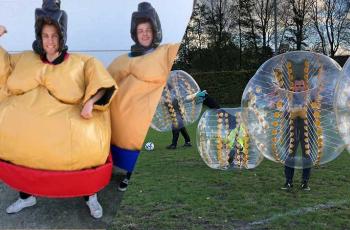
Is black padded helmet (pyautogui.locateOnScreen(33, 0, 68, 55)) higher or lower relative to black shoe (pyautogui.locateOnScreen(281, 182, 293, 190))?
higher

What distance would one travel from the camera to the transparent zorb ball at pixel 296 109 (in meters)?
1.56

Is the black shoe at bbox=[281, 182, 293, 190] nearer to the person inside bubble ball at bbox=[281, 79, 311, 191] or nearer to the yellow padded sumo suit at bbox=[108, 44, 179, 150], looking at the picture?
the person inside bubble ball at bbox=[281, 79, 311, 191]

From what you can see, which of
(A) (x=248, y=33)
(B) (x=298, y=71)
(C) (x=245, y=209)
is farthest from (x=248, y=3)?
(C) (x=245, y=209)

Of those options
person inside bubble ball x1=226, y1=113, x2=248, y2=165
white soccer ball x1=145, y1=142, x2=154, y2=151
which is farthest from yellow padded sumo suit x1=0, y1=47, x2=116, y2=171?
person inside bubble ball x1=226, y1=113, x2=248, y2=165

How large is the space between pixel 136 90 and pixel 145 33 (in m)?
0.23

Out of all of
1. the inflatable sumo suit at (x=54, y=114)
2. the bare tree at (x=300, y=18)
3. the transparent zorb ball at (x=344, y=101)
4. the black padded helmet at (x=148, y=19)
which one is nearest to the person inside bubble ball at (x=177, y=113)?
the black padded helmet at (x=148, y=19)

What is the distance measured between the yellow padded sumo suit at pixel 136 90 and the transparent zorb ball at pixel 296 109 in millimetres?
388

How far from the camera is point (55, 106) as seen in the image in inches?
67.7

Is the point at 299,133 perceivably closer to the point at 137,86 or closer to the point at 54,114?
the point at 137,86

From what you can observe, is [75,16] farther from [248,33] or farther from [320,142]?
[320,142]

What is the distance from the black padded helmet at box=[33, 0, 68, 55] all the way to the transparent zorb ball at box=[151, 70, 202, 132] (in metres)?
0.45

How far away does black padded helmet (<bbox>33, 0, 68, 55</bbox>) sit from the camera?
1717mm

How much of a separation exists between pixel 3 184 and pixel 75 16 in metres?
0.75

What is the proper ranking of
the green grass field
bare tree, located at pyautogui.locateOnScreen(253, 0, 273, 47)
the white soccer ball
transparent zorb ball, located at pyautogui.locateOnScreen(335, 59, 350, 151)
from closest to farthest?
transparent zorb ball, located at pyautogui.locateOnScreen(335, 59, 350, 151)
the green grass field
bare tree, located at pyautogui.locateOnScreen(253, 0, 273, 47)
the white soccer ball
